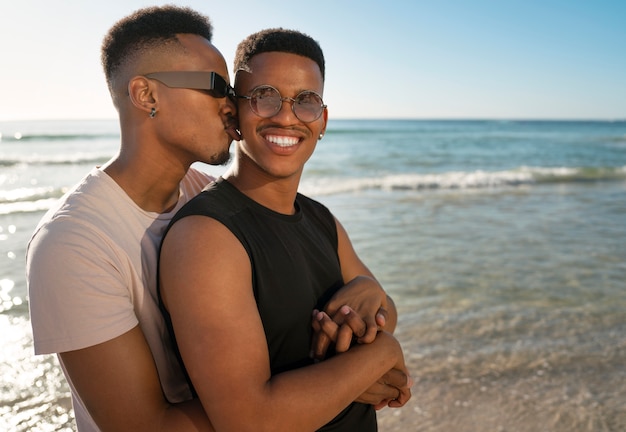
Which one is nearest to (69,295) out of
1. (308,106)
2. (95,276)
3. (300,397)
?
(95,276)

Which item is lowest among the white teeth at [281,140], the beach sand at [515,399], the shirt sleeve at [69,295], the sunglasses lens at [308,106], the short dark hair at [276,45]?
the beach sand at [515,399]

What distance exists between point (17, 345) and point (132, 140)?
12.3 feet

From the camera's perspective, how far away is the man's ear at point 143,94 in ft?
7.43

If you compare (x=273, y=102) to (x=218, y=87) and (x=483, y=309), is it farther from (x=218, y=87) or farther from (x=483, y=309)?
(x=483, y=309)

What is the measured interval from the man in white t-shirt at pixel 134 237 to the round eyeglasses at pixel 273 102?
17cm

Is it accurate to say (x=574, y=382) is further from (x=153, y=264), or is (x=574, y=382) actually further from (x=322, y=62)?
(x=153, y=264)

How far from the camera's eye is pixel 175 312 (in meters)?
1.77

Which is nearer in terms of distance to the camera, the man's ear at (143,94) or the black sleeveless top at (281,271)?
the black sleeveless top at (281,271)

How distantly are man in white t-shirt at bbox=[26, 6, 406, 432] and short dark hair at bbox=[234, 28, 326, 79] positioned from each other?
0.38ft

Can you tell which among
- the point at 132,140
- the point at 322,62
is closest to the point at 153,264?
the point at 132,140

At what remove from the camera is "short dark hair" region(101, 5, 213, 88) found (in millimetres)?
2309

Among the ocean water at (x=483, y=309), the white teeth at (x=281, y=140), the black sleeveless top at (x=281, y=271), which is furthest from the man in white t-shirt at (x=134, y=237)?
the ocean water at (x=483, y=309)

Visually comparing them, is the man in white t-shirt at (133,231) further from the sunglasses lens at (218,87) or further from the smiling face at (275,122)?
the smiling face at (275,122)

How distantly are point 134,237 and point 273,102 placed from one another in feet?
2.49
